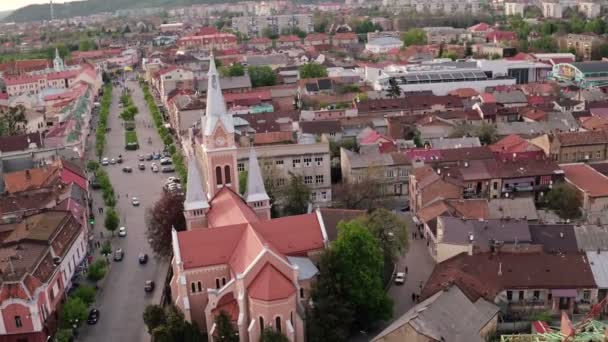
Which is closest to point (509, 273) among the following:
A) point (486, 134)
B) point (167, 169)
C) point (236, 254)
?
point (236, 254)

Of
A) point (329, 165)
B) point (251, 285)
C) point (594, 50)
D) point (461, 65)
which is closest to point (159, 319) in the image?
point (251, 285)

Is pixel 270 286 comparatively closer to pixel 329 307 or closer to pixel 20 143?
pixel 329 307

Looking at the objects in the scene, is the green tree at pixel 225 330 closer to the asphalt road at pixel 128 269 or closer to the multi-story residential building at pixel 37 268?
the asphalt road at pixel 128 269

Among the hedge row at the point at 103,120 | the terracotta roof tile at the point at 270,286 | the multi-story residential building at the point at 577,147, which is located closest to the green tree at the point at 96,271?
the terracotta roof tile at the point at 270,286

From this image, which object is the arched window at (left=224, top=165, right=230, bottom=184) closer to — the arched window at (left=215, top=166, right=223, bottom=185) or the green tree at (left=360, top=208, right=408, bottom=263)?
the arched window at (left=215, top=166, right=223, bottom=185)

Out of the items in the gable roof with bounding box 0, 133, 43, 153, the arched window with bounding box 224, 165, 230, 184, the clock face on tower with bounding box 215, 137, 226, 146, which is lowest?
the gable roof with bounding box 0, 133, 43, 153

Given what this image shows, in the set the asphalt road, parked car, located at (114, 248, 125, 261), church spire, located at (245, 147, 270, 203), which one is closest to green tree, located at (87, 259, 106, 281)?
the asphalt road
